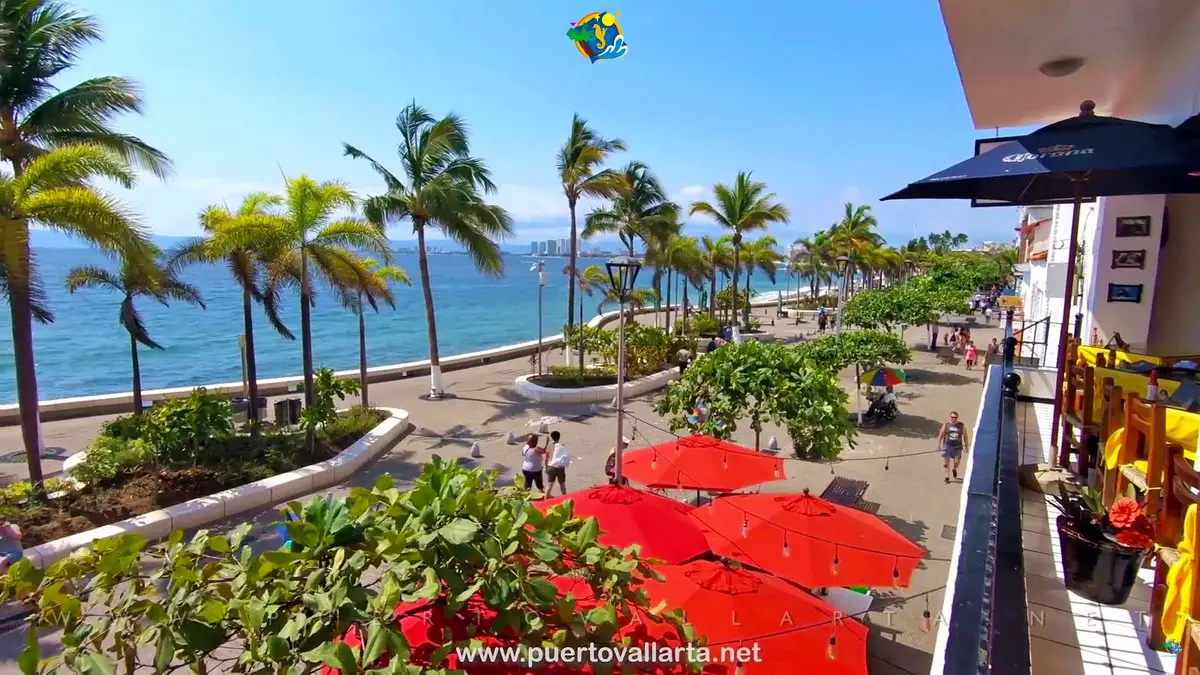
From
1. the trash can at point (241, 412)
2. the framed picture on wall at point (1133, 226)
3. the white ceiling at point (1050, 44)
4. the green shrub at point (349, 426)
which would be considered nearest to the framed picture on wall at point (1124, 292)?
the framed picture on wall at point (1133, 226)

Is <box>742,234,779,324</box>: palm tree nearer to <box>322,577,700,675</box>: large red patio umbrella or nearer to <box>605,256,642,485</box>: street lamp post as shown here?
<box>605,256,642,485</box>: street lamp post

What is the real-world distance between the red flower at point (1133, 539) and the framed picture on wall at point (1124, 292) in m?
5.57

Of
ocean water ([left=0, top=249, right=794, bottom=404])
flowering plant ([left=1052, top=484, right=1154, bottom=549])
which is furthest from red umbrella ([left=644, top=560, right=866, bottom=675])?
ocean water ([left=0, top=249, right=794, bottom=404])

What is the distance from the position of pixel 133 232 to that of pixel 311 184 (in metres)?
4.89

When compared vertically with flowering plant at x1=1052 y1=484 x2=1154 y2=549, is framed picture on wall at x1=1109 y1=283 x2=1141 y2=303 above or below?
above

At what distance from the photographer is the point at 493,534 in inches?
86.0

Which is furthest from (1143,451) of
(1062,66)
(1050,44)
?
(1062,66)

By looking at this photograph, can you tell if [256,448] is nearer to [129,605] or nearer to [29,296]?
[29,296]

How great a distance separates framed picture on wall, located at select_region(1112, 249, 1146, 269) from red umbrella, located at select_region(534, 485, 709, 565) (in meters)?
5.19

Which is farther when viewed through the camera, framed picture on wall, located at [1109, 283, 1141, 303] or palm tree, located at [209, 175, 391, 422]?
palm tree, located at [209, 175, 391, 422]

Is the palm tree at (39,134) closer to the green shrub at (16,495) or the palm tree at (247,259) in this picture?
the green shrub at (16,495)

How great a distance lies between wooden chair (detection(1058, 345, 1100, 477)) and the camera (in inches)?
163

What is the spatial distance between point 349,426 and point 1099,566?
46.4ft

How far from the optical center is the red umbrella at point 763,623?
4.96m
